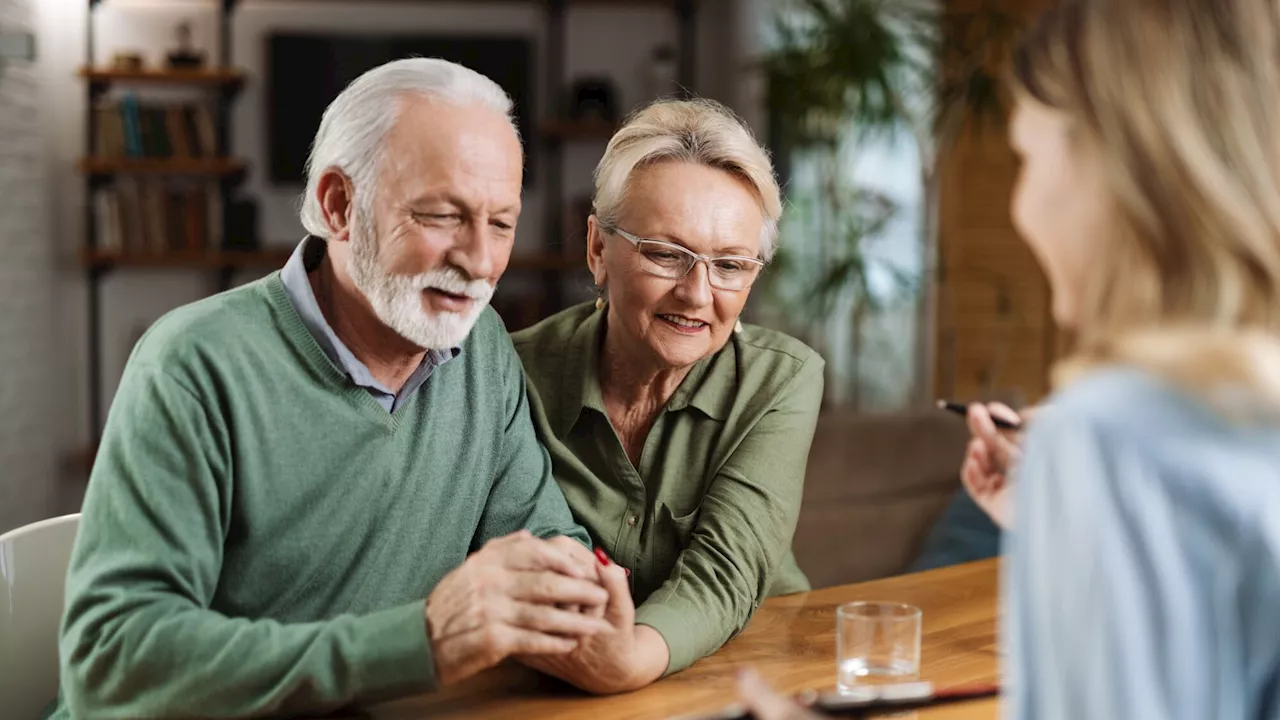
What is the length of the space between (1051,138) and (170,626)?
0.86 m

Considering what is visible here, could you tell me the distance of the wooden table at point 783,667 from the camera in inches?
50.8

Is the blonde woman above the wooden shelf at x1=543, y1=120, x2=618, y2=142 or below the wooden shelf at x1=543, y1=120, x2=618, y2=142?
below

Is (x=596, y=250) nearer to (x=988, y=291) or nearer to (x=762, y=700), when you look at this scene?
(x=762, y=700)

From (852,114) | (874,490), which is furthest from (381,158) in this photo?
(852,114)

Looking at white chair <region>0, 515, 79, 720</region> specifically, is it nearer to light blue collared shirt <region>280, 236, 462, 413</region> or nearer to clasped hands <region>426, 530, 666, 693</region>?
light blue collared shirt <region>280, 236, 462, 413</region>

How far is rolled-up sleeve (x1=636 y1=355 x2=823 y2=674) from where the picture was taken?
1.46 metres

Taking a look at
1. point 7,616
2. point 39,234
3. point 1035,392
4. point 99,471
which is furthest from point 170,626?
point 1035,392

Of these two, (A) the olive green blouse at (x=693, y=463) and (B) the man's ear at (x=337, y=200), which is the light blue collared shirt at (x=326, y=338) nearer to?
(B) the man's ear at (x=337, y=200)

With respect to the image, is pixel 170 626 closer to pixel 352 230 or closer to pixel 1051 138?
pixel 352 230

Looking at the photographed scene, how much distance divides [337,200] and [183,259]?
4196 millimetres

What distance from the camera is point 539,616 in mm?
1235

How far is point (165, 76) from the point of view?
5254 mm

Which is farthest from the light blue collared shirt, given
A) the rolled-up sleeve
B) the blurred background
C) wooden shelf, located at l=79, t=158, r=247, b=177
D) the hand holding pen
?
wooden shelf, located at l=79, t=158, r=247, b=177

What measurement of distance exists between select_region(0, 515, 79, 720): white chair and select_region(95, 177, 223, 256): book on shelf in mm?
4045
